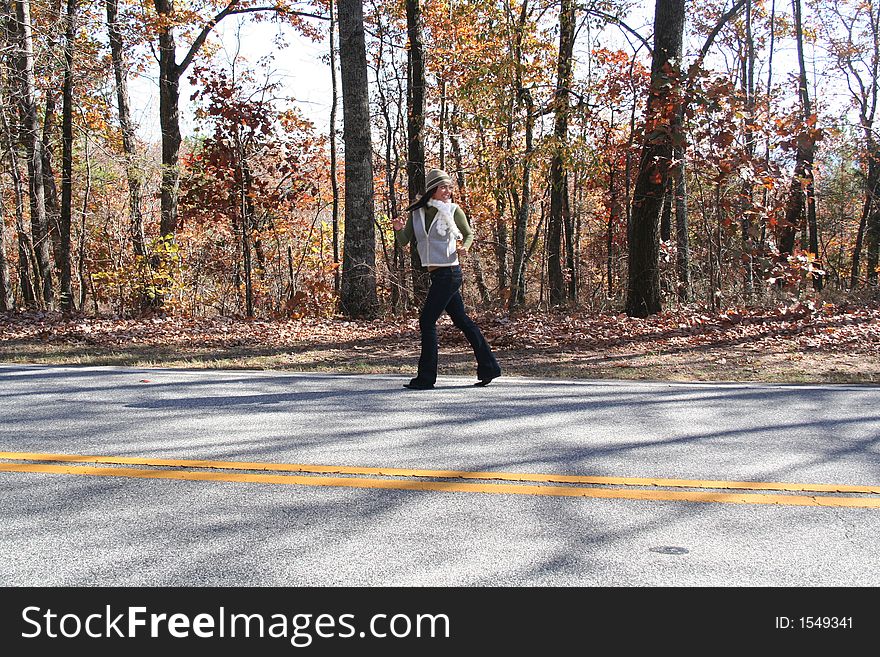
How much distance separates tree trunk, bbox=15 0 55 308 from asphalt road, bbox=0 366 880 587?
11204mm

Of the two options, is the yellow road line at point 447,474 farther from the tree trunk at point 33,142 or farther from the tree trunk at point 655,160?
the tree trunk at point 33,142

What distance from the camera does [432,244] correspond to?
7.94 meters

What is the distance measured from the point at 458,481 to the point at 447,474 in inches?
6.1

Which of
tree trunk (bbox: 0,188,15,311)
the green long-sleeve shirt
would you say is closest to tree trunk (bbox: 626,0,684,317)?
the green long-sleeve shirt

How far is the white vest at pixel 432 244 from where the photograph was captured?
791 centimetres

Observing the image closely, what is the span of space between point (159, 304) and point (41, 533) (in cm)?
1609

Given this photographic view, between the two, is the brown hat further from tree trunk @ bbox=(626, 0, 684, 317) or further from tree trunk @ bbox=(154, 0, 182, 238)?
tree trunk @ bbox=(154, 0, 182, 238)

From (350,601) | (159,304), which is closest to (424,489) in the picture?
(350,601)

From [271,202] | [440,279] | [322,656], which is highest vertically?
[271,202]

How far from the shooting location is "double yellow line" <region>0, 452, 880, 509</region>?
438 centimetres

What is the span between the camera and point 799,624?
2.98 meters

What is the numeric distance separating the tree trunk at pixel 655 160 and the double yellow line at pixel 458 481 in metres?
10.2

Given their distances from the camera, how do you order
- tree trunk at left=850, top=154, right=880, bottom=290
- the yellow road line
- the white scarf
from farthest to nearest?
tree trunk at left=850, top=154, right=880, bottom=290
the white scarf
the yellow road line

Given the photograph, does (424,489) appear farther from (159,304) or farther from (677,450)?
(159,304)
